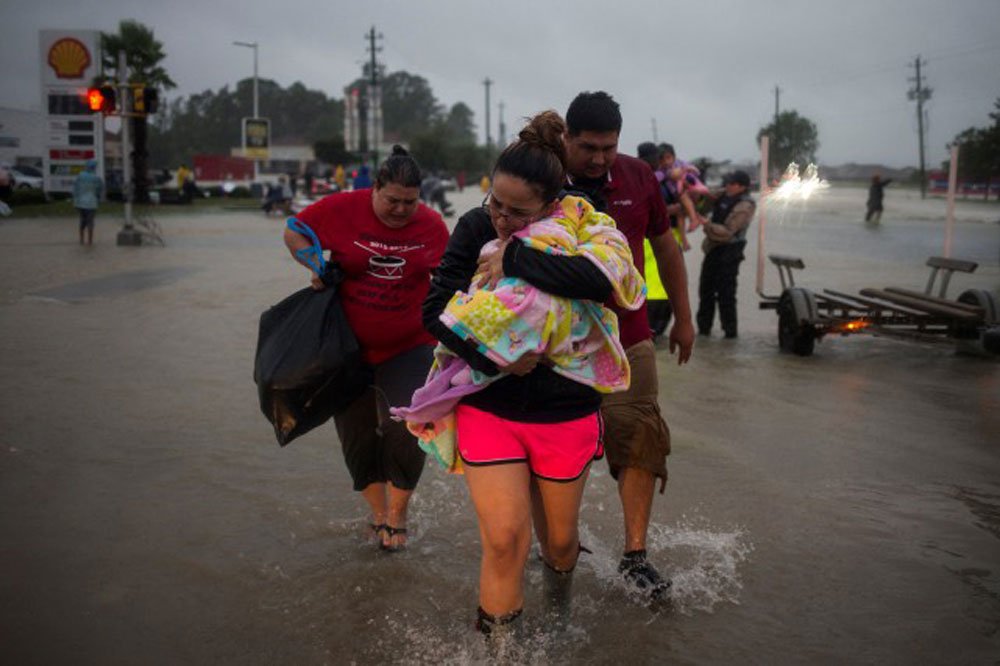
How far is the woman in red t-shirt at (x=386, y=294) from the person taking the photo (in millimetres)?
4375

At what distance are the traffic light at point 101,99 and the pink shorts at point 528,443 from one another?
16.7 meters

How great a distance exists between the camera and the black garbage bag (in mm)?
4191

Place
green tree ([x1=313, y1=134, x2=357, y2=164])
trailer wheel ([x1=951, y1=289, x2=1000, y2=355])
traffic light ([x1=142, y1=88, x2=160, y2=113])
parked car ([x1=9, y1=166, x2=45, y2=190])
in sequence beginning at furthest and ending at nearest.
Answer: green tree ([x1=313, y1=134, x2=357, y2=164]), parked car ([x1=9, y1=166, x2=45, y2=190]), traffic light ([x1=142, y1=88, x2=160, y2=113]), trailer wheel ([x1=951, y1=289, x2=1000, y2=355])

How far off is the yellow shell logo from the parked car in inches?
317

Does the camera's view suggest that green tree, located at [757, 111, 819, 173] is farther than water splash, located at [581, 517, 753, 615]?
Yes

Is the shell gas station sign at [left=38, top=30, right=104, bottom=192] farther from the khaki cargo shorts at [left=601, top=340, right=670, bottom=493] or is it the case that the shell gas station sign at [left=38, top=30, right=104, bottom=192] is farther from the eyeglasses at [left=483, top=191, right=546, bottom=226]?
the eyeglasses at [left=483, top=191, right=546, bottom=226]

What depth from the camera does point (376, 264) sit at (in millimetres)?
4414

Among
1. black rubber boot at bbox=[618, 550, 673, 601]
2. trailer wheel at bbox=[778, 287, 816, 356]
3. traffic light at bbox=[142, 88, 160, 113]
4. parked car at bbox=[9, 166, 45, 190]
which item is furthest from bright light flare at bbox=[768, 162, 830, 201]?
parked car at bbox=[9, 166, 45, 190]

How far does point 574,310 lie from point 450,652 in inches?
54.0

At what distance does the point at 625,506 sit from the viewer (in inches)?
159

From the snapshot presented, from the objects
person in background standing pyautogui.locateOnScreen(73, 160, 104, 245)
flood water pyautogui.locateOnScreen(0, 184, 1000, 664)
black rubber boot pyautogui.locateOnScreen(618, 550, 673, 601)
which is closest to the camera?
flood water pyautogui.locateOnScreen(0, 184, 1000, 664)

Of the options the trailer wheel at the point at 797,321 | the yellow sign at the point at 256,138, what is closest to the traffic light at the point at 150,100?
the trailer wheel at the point at 797,321

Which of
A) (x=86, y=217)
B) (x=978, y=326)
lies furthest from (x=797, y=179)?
(x=86, y=217)

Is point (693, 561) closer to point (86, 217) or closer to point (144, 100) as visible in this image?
point (144, 100)
